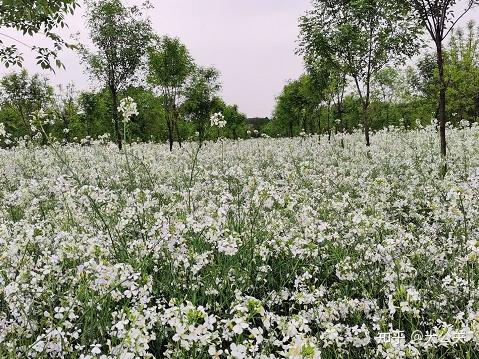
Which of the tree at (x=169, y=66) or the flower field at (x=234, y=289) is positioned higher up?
the tree at (x=169, y=66)

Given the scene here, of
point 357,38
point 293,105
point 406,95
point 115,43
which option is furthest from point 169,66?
point 406,95

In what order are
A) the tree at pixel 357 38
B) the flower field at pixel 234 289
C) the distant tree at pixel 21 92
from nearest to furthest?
the flower field at pixel 234 289 < the tree at pixel 357 38 < the distant tree at pixel 21 92

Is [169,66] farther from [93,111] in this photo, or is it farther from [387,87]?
[387,87]

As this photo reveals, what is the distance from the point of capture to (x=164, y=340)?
452cm

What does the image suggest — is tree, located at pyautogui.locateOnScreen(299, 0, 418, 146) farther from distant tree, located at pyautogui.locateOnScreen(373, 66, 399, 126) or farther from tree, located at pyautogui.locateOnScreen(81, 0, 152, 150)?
distant tree, located at pyautogui.locateOnScreen(373, 66, 399, 126)

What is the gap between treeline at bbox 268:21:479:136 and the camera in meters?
41.1

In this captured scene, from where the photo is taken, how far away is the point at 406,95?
209ft

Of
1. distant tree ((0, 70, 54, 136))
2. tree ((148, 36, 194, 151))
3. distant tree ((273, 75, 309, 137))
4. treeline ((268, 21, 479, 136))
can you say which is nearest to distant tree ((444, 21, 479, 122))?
treeline ((268, 21, 479, 136))

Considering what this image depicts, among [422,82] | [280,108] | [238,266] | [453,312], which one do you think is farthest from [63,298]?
[422,82]

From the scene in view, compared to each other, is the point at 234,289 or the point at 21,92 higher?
the point at 21,92

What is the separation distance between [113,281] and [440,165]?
1162 centimetres

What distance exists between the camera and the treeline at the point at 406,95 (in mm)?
41125

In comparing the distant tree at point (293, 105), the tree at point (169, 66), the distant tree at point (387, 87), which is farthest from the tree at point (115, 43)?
the distant tree at point (387, 87)

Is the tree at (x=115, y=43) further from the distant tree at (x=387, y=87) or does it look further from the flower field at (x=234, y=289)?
the distant tree at (x=387, y=87)
